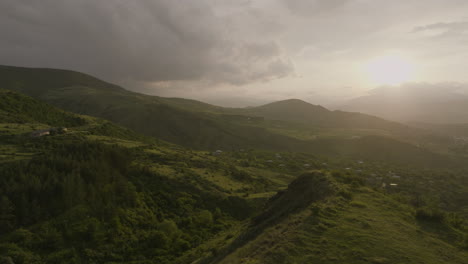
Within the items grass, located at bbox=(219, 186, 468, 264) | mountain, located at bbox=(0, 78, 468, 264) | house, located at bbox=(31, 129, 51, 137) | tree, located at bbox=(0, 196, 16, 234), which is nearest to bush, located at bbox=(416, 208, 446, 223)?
mountain, located at bbox=(0, 78, 468, 264)

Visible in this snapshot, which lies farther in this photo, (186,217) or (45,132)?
(45,132)

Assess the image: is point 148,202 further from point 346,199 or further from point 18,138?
point 18,138

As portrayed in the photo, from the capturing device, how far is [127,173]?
31.8 m

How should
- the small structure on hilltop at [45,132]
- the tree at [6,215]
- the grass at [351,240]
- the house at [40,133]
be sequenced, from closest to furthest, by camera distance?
the grass at [351,240] < the tree at [6,215] < the house at [40,133] < the small structure on hilltop at [45,132]

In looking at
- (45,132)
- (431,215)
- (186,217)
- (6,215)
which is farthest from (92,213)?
(45,132)

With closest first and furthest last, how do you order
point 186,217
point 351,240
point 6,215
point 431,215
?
point 351,240 < point 431,215 < point 6,215 < point 186,217

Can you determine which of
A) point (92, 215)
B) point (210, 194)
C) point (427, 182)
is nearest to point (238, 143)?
point (427, 182)

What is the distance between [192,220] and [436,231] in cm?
2327

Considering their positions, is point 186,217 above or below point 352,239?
below

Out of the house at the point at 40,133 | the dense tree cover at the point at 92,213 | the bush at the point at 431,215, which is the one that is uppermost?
the house at the point at 40,133

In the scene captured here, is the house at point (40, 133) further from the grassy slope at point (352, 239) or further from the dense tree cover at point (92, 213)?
the grassy slope at point (352, 239)

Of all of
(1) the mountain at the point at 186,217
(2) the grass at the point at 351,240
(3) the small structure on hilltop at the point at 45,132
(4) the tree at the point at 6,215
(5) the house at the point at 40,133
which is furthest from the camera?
(3) the small structure on hilltop at the point at 45,132

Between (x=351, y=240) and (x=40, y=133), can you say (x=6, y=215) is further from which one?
Result: (x=40, y=133)

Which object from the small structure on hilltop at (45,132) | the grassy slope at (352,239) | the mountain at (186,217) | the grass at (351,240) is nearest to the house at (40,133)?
the small structure on hilltop at (45,132)
